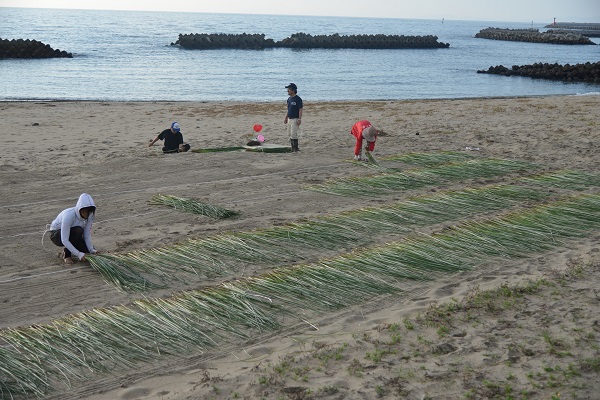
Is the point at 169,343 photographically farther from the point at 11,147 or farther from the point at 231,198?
the point at 11,147

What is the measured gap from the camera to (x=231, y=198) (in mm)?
8430

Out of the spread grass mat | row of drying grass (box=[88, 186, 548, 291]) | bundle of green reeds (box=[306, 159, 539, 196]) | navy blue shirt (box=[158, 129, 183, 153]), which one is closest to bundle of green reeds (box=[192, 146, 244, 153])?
the spread grass mat

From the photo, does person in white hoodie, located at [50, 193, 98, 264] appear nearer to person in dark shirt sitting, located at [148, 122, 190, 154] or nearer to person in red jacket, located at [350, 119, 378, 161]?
person in red jacket, located at [350, 119, 378, 161]

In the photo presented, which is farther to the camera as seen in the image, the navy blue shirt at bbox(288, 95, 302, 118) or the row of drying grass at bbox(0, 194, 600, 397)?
the navy blue shirt at bbox(288, 95, 302, 118)

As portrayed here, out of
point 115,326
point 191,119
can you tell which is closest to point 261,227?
point 115,326

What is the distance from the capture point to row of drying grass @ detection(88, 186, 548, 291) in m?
5.85

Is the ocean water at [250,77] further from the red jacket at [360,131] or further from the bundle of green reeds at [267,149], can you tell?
the red jacket at [360,131]

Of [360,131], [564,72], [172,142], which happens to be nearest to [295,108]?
[360,131]

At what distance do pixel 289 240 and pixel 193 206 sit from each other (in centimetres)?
159

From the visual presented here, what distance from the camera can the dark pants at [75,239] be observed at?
6.06 meters

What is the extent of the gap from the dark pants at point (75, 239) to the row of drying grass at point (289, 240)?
294mm

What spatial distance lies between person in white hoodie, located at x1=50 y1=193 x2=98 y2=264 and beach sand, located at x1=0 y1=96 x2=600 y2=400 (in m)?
0.15

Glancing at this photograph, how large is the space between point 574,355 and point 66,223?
4.20 meters

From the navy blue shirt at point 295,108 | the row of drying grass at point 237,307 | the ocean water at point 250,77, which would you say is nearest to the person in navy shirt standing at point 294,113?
the navy blue shirt at point 295,108
